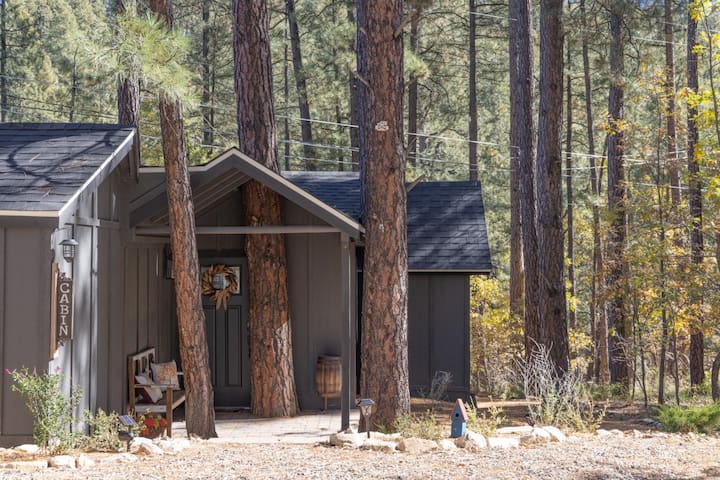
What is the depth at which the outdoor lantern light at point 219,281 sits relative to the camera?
12.3m

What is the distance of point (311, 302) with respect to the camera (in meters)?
12.4

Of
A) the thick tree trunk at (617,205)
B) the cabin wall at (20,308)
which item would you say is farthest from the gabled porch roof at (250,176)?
the thick tree trunk at (617,205)

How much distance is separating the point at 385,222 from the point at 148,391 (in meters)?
3.48

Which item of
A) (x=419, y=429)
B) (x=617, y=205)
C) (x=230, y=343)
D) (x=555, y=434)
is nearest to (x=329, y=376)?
(x=230, y=343)

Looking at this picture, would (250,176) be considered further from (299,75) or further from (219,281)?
(299,75)

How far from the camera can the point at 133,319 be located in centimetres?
1078

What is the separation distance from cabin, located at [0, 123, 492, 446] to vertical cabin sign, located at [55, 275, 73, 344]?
0.05 feet

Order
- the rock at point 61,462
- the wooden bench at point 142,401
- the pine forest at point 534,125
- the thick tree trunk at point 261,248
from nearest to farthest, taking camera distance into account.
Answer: the rock at point 61,462, the wooden bench at point 142,401, the thick tree trunk at point 261,248, the pine forest at point 534,125

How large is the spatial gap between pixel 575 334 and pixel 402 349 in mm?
11998

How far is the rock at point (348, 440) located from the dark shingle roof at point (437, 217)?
16.1ft

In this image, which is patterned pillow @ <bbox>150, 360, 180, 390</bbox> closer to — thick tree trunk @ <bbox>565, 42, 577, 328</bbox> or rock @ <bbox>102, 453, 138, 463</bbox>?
rock @ <bbox>102, 453, 138, 463</bbox>

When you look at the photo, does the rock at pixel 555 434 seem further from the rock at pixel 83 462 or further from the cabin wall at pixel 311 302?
the rock at pixel 83 462

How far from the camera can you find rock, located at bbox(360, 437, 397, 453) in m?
8.06

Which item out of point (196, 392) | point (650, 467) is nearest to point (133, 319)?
point (196, 392)
